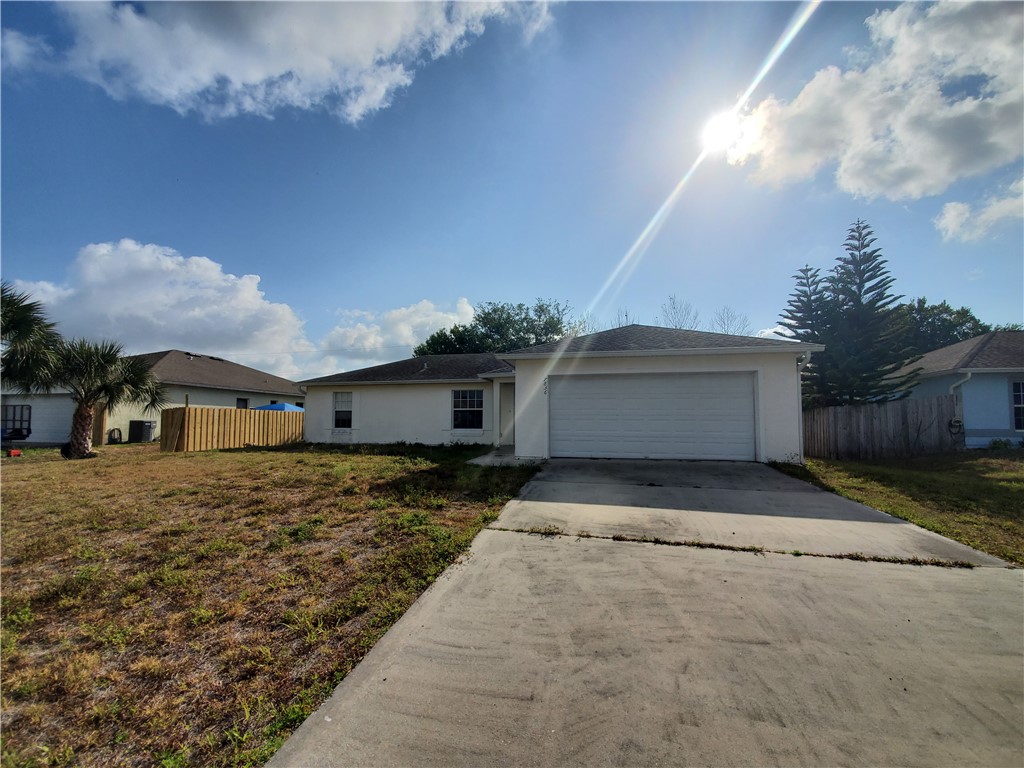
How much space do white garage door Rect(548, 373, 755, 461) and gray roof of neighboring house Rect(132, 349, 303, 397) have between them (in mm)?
11399

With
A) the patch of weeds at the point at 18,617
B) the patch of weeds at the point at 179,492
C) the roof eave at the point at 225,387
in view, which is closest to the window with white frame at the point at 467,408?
the roof eave at the point at 225,387

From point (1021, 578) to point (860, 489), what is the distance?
408 centimetres

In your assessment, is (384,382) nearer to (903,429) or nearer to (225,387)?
(225,387)

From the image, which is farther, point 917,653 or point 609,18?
point 609,18

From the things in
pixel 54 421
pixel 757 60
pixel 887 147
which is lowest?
pixel 54 421

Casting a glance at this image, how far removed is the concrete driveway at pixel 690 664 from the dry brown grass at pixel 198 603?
37 centimetres

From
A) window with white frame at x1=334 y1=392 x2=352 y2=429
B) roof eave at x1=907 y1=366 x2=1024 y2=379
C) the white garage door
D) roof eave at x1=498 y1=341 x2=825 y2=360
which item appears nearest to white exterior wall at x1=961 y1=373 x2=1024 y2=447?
roof eave at x1=907 y1=366 x2=1024 y2=379

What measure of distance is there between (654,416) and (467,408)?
677 centimetres

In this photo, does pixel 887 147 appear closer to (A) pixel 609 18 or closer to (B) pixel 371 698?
(A) pixel 609 18

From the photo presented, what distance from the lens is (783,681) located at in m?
2.40

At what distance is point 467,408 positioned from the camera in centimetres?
1478

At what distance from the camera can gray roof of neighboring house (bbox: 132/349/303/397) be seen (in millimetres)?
18797

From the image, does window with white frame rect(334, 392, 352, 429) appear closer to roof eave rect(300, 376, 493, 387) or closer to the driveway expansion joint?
roof eave rect(300, 376, 493, 387)

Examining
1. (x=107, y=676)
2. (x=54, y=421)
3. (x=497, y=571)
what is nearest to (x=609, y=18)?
(x=497, y=571)
